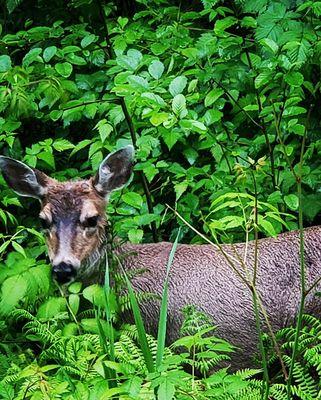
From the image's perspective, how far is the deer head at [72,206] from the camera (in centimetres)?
575

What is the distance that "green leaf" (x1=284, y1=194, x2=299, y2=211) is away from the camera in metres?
6.32

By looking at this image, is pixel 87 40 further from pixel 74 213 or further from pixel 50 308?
pixel 50 308

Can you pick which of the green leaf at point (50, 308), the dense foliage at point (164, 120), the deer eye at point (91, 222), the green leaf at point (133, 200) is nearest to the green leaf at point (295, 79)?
the dense foliage at point (164, 120)

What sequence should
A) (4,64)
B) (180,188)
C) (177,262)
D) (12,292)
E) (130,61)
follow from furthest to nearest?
(4,64)
(180,188)
(130,61)
(177,262)
(12,292)

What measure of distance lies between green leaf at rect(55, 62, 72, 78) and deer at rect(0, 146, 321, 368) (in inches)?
38.5

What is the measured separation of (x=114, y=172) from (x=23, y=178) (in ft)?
2.02

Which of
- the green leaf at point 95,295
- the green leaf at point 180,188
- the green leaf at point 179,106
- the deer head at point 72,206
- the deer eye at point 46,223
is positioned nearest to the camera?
the green leaf at point 95,295

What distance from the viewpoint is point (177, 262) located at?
6.07 meters

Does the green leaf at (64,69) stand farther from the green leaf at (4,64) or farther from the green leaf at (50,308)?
the green leaf at (50,308)


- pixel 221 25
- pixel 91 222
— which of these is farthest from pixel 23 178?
pixel 221 25

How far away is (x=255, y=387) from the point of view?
14.6ft

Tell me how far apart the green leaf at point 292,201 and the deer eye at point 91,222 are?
1.35 meters

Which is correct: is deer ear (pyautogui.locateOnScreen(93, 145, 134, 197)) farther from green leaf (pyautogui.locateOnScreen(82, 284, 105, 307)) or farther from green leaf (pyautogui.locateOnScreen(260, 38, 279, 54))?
green leaf (pyautogui.locateOnScreen(82, 284, 105, 307))

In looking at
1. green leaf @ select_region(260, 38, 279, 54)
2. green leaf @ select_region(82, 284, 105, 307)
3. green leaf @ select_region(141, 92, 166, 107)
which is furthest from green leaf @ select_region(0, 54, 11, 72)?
green leaf @ select_region(82, 284, 105, 307)
